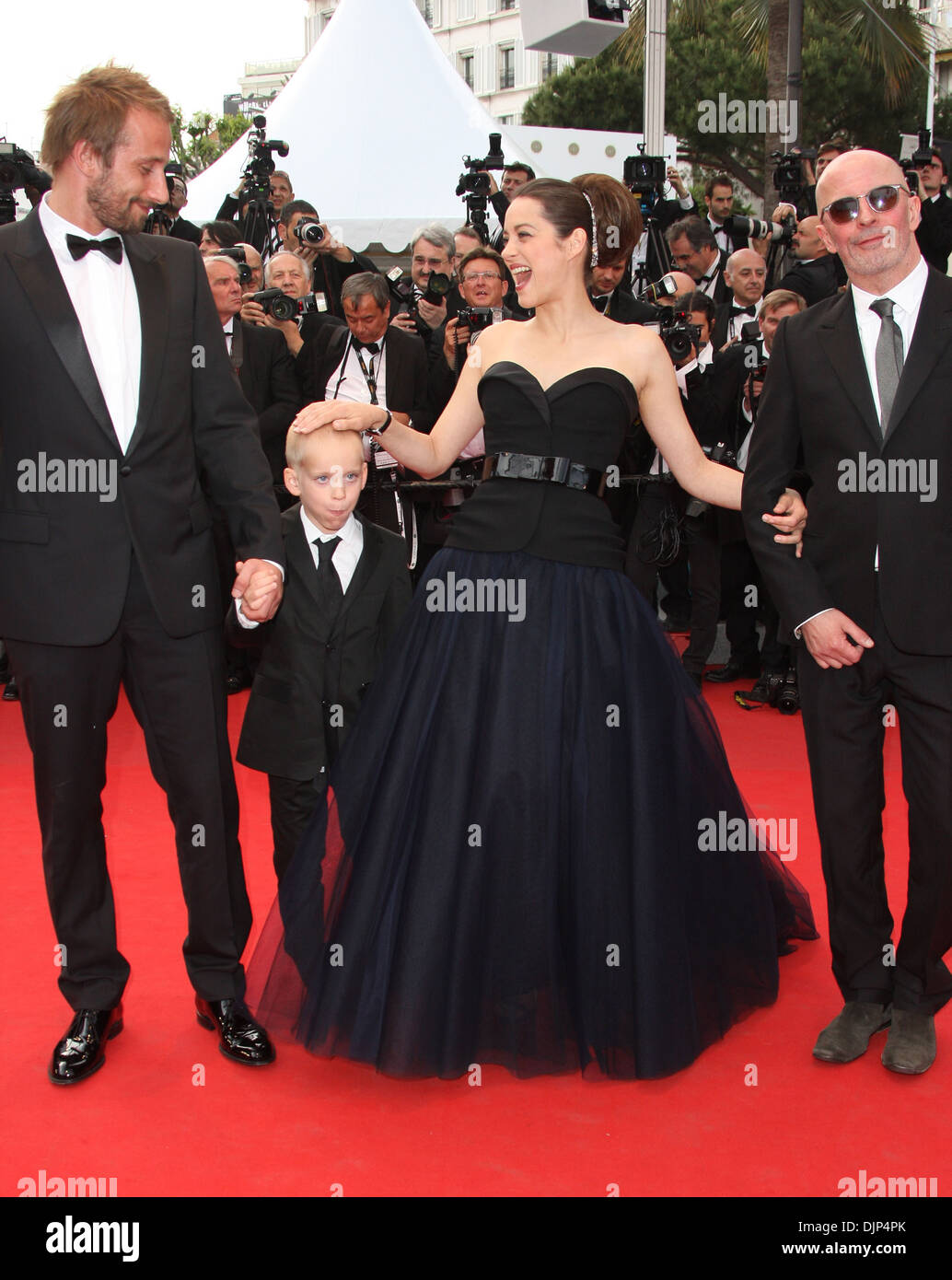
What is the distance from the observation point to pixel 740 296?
6.29 metres

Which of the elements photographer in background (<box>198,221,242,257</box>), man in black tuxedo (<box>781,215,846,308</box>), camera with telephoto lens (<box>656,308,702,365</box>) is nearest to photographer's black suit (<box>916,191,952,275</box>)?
man in black tuxedo (<box>781,215,846,308</box>)

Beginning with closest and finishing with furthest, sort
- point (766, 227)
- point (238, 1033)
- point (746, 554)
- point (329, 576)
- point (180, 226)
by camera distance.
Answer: point (238, 1033)
point (329, 576)
point (746, 554)
point (180, 226)
point (766, 227)

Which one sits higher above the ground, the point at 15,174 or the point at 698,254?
the point at 15,174

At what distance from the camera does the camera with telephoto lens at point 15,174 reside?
5402mm

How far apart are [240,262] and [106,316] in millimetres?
3184

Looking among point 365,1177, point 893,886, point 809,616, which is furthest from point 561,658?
point 893,886

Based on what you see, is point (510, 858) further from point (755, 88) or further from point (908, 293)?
point (755, 88)

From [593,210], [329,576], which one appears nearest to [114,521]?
[329,576]

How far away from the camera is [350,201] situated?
439 inches

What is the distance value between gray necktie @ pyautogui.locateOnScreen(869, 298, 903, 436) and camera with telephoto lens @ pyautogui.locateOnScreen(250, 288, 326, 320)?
129 inches

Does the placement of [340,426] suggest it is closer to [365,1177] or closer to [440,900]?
[440,900]

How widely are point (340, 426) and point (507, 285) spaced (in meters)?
3.24

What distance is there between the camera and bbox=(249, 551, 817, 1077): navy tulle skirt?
255 cm

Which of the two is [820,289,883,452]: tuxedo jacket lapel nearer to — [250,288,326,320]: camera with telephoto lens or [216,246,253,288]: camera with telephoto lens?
[250,288,326,320]: camera with telephoto lens
